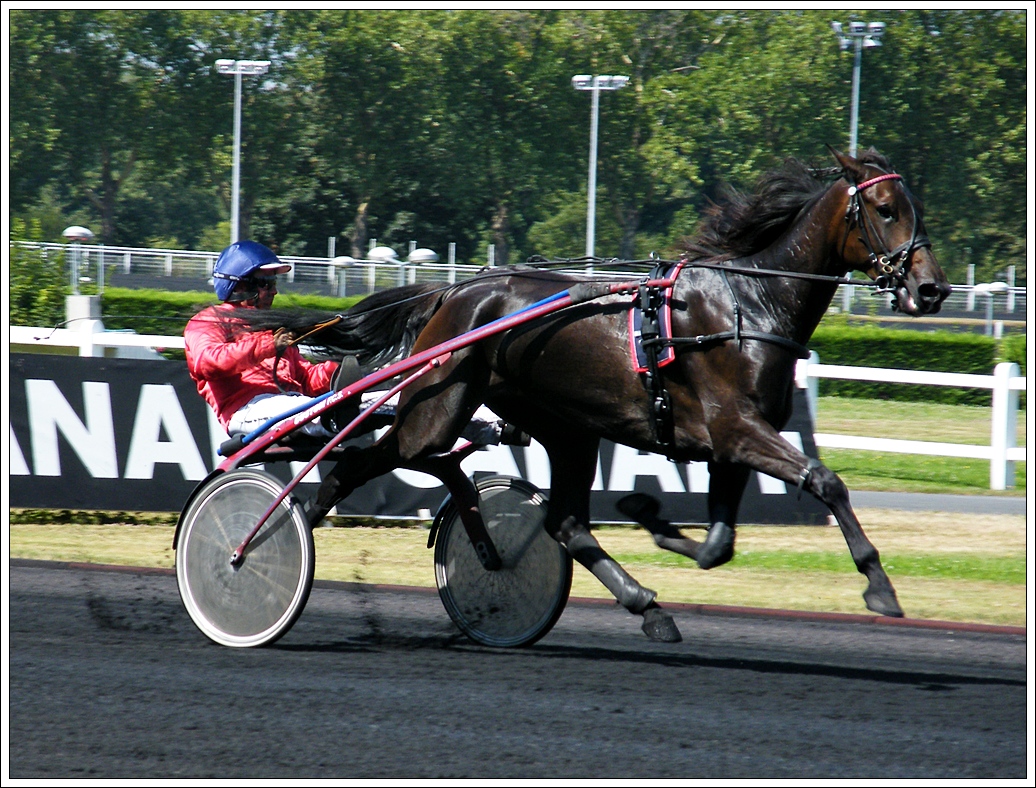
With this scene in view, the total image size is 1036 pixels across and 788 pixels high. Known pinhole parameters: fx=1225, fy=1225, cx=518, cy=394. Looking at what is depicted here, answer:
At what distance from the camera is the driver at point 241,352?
4.96 metres

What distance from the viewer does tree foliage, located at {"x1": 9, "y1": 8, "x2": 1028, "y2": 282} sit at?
34.1 metres

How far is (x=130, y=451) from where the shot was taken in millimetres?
7465

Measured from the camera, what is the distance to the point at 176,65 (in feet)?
125

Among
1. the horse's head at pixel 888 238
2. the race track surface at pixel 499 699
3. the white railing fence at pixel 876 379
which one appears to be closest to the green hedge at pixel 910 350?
the white railing fence at pixel 876 379

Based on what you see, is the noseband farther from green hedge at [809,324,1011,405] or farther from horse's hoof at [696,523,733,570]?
green hedge at [809,324,1011,405]

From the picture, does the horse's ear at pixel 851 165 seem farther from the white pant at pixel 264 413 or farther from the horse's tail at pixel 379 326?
the white pant at pixel 264 413

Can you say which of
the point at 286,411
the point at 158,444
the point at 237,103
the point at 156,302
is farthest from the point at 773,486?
the point at 237,103

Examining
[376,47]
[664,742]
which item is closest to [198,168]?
[376,47]

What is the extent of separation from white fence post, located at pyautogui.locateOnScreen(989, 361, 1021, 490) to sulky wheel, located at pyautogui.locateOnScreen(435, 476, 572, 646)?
5.53m

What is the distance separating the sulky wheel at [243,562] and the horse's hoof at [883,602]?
206cm

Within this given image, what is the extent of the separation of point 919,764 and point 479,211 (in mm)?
36410

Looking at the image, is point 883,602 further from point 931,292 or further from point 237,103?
point 237,103

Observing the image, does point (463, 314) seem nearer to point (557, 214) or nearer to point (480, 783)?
point (480, 783)

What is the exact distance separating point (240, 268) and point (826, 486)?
2591 millimetres
